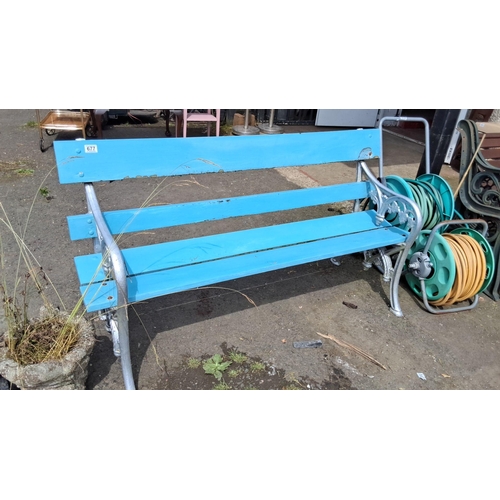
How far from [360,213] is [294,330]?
1212 millimetres

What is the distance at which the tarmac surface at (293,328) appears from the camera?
2607 mm

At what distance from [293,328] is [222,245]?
81cm

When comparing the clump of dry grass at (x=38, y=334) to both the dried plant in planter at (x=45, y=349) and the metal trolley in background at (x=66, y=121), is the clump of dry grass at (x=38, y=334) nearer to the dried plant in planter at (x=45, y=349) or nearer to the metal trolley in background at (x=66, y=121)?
the dried plant in planter at (x=45, y=349)

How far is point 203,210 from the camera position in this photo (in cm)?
283

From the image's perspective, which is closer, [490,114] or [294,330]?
[294,330]

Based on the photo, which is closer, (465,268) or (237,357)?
(237,357)

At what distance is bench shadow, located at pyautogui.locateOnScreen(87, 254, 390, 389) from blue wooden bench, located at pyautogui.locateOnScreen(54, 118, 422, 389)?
0.88 ft

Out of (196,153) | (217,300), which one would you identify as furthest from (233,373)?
(196,153)

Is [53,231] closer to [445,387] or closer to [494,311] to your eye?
[445,387]

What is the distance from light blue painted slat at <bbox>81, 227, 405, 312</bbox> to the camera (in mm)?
2140

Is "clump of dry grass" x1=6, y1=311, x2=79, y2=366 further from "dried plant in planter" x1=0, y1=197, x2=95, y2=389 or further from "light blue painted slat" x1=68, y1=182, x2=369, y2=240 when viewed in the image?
"light blue painted slat" x1=68, y1=182, x2=369, y2=240

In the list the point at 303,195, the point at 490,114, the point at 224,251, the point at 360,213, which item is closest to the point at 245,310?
the point at 224,251

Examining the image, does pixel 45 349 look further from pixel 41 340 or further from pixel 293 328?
pixel 293 328

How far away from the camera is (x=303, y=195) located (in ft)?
10.7
